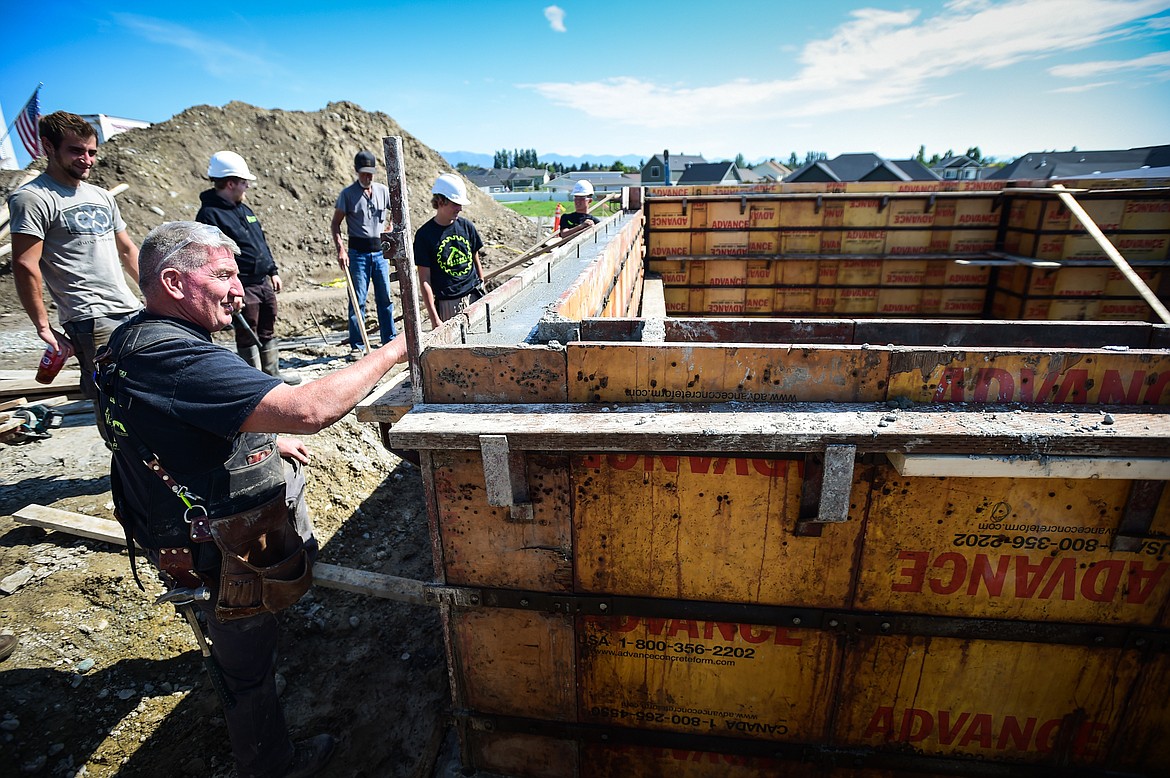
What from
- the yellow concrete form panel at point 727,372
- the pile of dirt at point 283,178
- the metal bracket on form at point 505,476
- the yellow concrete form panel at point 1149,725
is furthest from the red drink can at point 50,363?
the yellow concrete form panel at point 1149,725

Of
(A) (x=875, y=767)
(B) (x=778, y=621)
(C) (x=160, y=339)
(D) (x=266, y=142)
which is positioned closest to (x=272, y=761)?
(C) (x=160, y=339)

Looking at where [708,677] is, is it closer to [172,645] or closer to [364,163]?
[172,645]

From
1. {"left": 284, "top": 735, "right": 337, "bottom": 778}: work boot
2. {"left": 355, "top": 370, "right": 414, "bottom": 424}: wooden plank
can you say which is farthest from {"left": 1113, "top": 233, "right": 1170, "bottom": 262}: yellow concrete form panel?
{"left": 284, "top": 735, "right": 337, "bottom": 778}: work boot

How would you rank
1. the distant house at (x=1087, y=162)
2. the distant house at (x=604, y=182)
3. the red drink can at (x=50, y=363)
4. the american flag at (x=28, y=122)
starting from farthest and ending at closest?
1. the distant house at (x=604, y=182)
2. the distant house at (x=1087, y=162)
3. the american flag at (x=28, y=122)
4. the red drink can at (x=50, y=363)

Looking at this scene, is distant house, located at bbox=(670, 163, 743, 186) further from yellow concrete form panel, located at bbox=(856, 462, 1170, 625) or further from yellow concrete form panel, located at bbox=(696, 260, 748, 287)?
yellow concrete form panel, located at bbox=(856, 462, 1170, 625)

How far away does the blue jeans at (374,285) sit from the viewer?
6770 millimetres

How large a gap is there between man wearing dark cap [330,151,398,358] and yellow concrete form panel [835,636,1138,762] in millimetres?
5915

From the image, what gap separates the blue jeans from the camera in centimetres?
677

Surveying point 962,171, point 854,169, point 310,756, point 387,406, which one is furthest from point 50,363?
point 962,171

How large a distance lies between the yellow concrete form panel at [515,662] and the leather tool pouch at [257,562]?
0.74 m

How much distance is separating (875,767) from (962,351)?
179 cm

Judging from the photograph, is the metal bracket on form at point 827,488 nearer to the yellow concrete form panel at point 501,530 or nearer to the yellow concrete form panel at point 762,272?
the yellow concrete form panel at point 501,530

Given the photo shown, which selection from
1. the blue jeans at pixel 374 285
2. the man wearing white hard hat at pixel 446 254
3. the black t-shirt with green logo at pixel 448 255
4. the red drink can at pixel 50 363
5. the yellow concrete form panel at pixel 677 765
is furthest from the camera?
the blue jeans at pixel 374 285

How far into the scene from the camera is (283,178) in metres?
17.0
